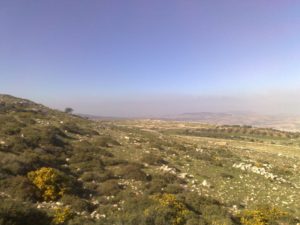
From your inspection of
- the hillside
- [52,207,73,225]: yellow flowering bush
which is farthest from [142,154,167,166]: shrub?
[52,207,73,225]: yellow flowering bush

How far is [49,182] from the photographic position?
51.2ft

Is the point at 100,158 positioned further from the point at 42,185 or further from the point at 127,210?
the point at 127,210

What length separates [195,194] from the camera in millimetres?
17547

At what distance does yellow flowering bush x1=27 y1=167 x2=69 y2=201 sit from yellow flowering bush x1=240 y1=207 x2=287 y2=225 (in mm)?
8888

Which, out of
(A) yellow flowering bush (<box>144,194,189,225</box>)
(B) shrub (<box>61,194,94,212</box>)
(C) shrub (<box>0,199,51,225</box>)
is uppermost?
(C) shrub (<box>0,199,51,225</box>)

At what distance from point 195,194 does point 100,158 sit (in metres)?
9.06

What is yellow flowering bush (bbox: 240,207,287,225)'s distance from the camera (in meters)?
14.6

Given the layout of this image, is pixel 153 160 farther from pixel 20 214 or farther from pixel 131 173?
pixel 20 214

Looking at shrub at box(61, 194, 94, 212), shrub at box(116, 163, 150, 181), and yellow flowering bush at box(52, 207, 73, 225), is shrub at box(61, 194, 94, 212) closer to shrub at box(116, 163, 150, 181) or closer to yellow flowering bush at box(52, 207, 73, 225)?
yellow flowering bush at box(52, 207, 73, 225)

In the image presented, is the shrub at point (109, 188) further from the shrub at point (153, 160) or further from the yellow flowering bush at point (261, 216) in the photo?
the shrub at point (153, 160)

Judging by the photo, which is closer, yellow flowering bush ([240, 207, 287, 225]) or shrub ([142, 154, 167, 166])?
yellow flowering bush ([240, 207, 287, 225])

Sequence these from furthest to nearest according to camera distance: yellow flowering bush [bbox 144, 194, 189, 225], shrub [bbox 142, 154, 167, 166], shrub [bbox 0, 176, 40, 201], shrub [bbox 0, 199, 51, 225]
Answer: shrub [bbox 142, 154, 167, 166] → shrub [bbox 0, 176, 40, 201] → yellow flowering bush [bbox 144, 194, 189, 225] → shrub [bbox 0, 199, 51, 225]

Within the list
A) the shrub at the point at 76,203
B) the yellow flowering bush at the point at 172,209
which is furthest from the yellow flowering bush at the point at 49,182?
the yellow flowering bush at the point at 172,209

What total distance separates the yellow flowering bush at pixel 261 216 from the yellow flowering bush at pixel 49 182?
889 cm
